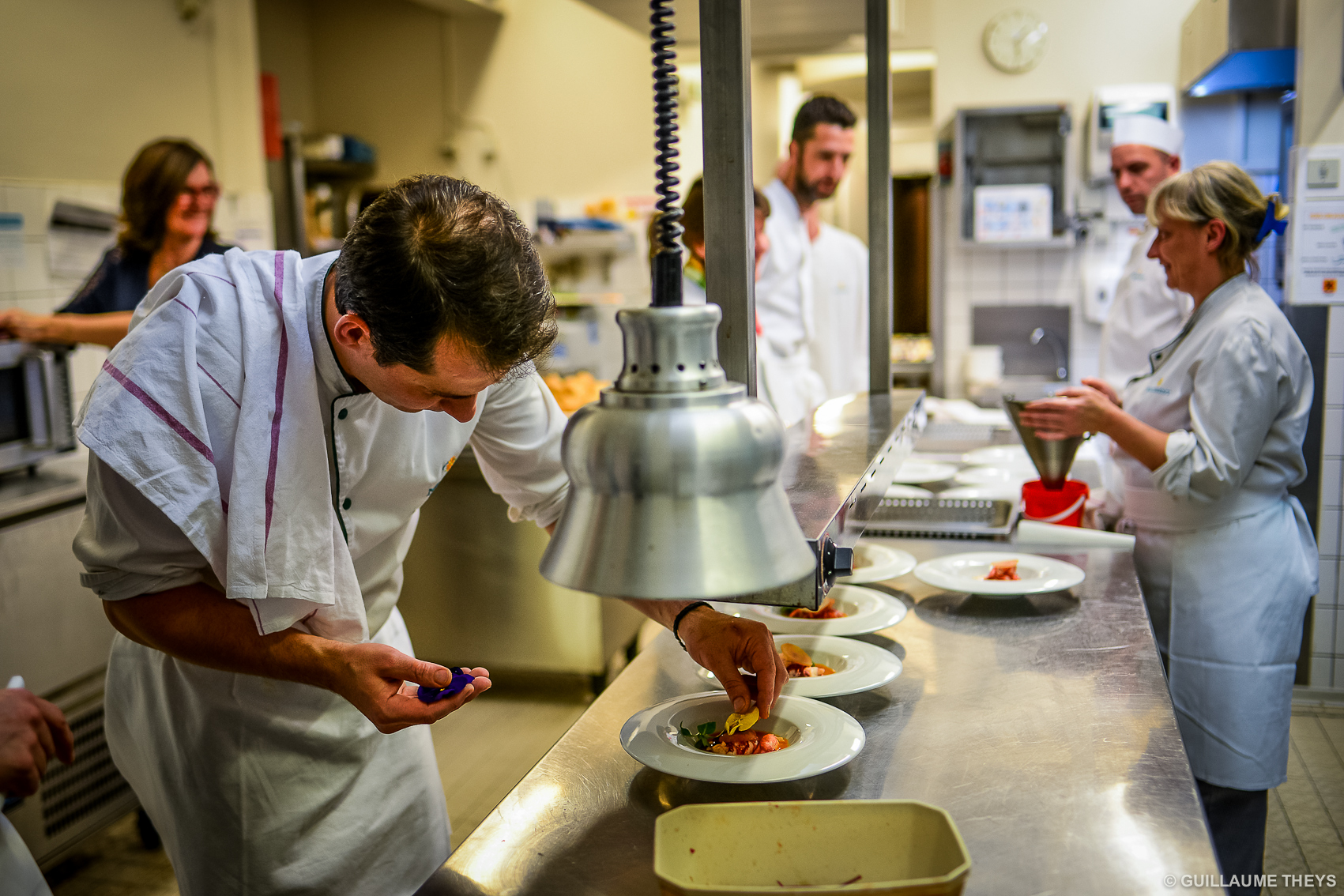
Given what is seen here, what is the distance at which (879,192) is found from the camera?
2182mm

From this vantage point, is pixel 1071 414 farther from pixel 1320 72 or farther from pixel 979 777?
pixel 1320 72

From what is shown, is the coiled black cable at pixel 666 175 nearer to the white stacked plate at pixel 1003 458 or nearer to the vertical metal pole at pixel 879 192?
the vertical metal pole at pixel 879 192

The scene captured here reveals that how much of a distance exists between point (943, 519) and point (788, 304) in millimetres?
1632

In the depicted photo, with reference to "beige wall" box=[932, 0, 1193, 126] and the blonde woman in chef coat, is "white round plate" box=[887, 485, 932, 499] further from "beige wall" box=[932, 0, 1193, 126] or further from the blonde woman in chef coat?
"beige wall" box=[932, 0, 1193, 126]

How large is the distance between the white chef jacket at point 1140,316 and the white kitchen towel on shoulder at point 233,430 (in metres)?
3.49

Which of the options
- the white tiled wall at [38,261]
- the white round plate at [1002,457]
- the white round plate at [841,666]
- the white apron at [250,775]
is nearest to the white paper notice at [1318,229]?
the white round plate at [1002,457]

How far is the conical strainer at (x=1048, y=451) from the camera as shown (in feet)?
8.20

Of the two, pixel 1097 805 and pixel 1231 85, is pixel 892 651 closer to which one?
pixel 1097 805

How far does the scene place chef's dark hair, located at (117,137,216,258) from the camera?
3.26m

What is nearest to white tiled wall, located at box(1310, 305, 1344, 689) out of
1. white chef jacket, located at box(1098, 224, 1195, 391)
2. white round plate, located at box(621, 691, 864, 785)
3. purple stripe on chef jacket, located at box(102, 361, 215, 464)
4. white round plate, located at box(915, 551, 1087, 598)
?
white chef jacket, located at box(1098, 224, 1195, 391)

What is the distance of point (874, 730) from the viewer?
4.91 ft

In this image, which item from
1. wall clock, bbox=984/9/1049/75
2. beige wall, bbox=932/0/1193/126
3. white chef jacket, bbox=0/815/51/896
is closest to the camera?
white chef jacket, bbox=0/815/51/896

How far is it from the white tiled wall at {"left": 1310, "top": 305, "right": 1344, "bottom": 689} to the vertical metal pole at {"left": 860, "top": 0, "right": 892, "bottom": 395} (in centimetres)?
220

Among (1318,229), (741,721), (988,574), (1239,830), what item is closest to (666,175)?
(741,721)
